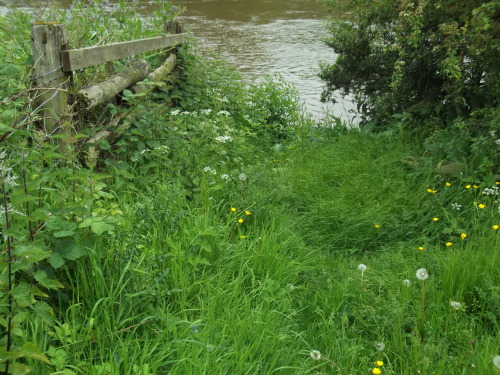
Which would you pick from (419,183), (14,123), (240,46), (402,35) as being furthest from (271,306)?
(240,46)

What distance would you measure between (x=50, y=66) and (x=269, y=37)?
1200cm

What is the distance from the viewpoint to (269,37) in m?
14.7

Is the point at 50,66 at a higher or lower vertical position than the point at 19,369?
higher

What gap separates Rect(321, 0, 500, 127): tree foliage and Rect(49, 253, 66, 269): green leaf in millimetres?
3185

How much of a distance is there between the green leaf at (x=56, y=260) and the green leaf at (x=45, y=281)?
0.20 feet

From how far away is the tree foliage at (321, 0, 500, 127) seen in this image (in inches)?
168

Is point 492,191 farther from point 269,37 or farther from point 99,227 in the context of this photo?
point 269,37

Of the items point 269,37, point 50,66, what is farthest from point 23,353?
point 269,37

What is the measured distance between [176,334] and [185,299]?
1.09 ft

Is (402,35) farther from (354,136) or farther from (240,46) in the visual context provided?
(240,46)

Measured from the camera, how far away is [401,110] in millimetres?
5992

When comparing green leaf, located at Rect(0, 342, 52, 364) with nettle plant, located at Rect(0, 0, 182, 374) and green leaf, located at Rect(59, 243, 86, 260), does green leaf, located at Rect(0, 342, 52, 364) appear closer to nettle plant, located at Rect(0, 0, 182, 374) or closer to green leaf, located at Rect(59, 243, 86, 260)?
nettle plant, located at Rect(0, 0, 182, 374)

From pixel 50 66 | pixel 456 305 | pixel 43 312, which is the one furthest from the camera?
pixel 50 66

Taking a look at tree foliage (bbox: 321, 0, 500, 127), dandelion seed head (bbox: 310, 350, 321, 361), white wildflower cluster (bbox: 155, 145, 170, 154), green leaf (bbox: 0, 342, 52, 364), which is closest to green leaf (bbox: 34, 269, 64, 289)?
green leaf (bbox: 0, 342, 52, 364)
